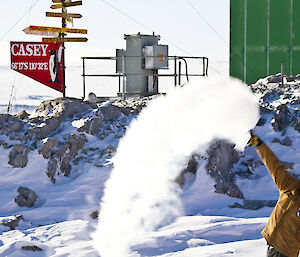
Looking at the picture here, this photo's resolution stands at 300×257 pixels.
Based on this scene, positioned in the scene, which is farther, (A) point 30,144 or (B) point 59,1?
(B) point 59,1

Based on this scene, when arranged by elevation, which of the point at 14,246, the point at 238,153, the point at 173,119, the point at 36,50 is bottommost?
the point at 14,246

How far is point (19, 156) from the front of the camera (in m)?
12.7

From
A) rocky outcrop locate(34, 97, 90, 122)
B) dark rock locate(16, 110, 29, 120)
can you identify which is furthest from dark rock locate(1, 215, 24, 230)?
dark rock locate(16, 110, 29, 120)

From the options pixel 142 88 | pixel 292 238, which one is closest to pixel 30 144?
pixel 142 88

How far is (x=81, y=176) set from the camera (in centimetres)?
1223

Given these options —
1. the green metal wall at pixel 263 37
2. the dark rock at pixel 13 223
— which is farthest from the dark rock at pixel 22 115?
the green metal wall at pixel 263 37

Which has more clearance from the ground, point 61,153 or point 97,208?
point 61,153

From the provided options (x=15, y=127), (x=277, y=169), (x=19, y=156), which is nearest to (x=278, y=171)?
(x=277, y=169)

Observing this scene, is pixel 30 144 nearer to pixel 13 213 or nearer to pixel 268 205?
pixel 13 213

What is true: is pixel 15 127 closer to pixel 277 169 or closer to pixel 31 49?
pixel 31 49

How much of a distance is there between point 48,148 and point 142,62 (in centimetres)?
719

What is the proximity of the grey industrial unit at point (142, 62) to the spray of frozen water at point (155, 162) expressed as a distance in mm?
4539

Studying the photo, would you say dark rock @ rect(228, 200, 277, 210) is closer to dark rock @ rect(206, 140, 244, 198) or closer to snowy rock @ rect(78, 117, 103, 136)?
dark rock @ rect(206, 140, 244, 198)

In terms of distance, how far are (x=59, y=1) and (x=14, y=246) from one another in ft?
31.5
